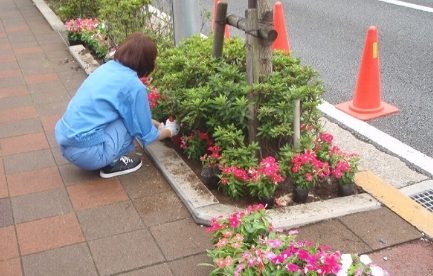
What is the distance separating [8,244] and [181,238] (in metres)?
1.04

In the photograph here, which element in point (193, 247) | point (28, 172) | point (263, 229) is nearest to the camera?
point (263, 229)

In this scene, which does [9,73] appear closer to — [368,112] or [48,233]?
[48,233]

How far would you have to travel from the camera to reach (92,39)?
7.21 meters

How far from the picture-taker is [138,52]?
398cm

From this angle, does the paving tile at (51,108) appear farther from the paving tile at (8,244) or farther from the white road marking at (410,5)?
the white road marking at (410,5)

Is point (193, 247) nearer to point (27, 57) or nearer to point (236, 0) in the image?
point (27, 57)

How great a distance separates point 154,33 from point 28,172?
7.97 feet

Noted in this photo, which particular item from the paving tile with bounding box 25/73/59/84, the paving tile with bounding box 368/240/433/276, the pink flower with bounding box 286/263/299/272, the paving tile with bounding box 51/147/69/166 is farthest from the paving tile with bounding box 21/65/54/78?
the pink flower with bounding box 286/263/299/272

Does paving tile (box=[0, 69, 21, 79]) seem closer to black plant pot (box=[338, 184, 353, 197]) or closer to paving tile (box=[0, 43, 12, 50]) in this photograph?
paving tile (box=[0, 43, 12, 50])

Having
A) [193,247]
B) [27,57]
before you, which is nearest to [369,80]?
[193,247]

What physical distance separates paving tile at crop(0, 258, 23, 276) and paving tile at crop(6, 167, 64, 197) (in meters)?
0.83

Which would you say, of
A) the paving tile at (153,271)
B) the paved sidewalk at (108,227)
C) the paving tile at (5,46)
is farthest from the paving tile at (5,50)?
the paving tile at (153,271)

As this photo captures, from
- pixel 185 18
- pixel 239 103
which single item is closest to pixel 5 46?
pixel 185 18

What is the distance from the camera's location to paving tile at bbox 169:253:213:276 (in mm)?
3078
